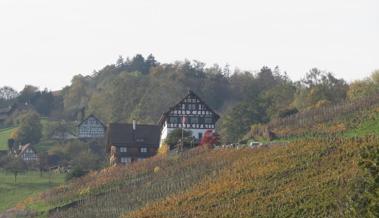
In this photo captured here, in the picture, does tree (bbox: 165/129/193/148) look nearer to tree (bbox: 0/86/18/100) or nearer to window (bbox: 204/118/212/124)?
window (bbox: 204/118/212/124)

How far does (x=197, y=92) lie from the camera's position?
138250mm

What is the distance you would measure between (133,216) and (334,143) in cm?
1255

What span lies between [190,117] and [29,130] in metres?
32.4

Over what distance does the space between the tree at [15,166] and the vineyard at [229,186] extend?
57.3ft

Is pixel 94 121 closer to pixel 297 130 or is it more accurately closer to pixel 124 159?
pixel 124 159

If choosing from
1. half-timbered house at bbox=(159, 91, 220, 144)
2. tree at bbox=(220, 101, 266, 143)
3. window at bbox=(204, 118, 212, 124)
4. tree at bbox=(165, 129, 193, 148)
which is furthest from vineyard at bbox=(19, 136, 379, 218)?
window at bbox=(204, 118, 212, 124)

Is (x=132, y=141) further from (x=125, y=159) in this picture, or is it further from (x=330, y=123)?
(x=330, y=123)

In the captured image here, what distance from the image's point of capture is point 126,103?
132500 mm

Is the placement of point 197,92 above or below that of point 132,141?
above

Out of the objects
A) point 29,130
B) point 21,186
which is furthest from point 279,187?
point 29,130

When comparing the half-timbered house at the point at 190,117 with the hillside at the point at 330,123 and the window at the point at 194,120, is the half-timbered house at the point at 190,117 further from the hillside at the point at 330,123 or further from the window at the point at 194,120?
the hillside at the point at 330,123

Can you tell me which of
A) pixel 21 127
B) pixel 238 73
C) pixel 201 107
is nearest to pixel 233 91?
pixel 238 73

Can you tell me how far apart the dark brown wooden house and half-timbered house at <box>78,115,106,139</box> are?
26945 mm

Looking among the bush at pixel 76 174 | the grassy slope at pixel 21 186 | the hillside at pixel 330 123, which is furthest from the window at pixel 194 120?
the hillside at pixel 330 123
